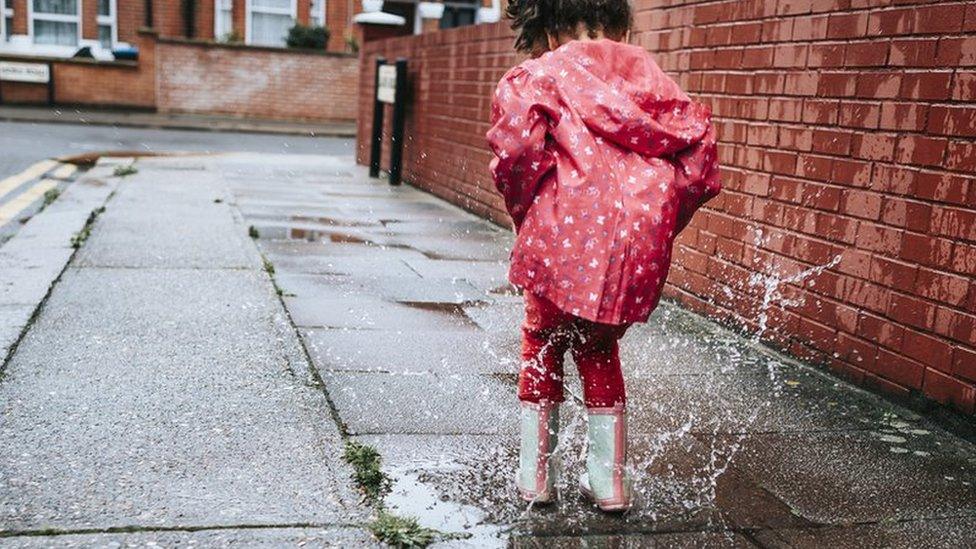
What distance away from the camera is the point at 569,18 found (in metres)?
2.86

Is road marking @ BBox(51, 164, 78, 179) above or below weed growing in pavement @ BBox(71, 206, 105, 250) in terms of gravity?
below

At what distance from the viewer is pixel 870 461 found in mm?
3465

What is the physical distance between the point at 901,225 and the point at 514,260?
Answer: 6.71 feet

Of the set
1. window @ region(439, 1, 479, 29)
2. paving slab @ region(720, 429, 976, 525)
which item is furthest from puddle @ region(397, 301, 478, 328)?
window @ region(439, 1, 479, 29)

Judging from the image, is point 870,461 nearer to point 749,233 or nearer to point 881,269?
point 881,269

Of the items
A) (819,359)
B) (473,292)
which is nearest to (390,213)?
(473,292)

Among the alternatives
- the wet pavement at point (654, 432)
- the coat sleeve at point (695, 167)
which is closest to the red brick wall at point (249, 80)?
the wet pavement at point (654, 432)

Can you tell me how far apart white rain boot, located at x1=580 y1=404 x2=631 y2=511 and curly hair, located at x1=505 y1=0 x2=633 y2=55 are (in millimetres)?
1093

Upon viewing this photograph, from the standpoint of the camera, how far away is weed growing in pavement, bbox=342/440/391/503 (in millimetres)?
2941

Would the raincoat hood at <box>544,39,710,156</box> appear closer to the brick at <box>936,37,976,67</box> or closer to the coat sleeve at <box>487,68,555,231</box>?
the coat sleeve at <box>487,68,555,231</box>

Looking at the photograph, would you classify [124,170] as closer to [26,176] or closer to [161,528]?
[26,176]

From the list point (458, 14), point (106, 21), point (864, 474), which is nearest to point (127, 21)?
point (106, 21)

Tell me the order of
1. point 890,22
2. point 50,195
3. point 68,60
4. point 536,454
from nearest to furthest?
point 536,454
point 890,22
point 50,195
point 68,60

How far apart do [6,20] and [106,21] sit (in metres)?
2.65
